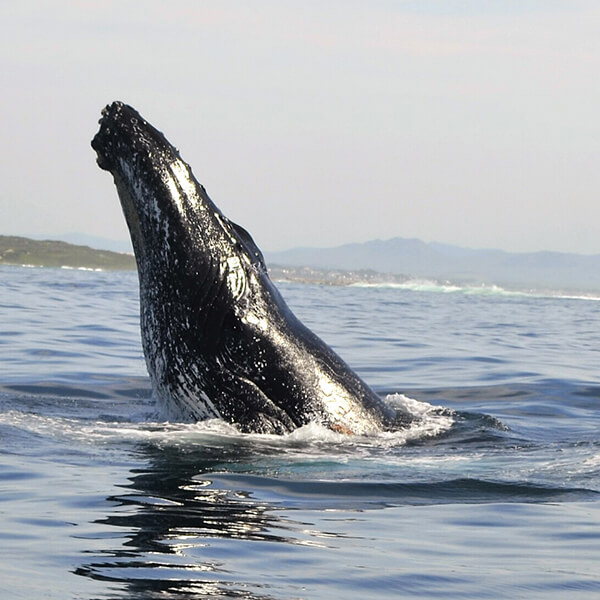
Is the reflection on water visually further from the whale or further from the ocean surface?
the whale

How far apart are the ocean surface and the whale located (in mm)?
226

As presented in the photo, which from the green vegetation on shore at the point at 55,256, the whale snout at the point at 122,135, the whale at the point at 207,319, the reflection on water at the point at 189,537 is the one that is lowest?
the reflection on water at the point at 189,537

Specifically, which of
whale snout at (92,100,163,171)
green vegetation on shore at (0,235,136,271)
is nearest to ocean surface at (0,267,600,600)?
whale snout at (92,100,163,171)

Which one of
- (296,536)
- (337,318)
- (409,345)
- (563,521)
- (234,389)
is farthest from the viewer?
(337,318)

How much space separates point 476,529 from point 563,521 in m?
0.57

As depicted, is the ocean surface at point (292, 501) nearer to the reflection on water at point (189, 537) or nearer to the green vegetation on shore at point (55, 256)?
the reflection on water at point (189, 537)

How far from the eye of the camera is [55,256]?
8919cm

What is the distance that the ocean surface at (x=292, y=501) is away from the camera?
5199 mm

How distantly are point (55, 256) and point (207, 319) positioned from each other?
82176mm

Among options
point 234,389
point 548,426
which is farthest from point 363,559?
point 548,426

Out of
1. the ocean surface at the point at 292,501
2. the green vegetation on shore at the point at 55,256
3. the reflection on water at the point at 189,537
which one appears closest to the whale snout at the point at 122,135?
the ocean surface at the point at 292,501

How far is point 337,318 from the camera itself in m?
30.0

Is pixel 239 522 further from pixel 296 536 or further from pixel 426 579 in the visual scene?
pixel 426 579

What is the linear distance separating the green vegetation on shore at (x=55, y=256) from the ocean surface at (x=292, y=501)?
72808 millimetres
